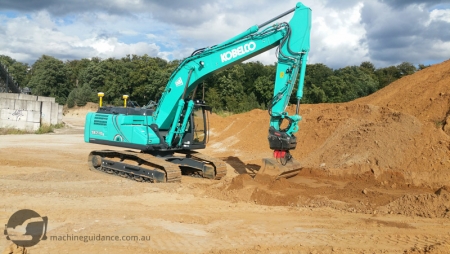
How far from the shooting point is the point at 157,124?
1020 centimetres

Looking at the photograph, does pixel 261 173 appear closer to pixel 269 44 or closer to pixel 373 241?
pixel 269 44

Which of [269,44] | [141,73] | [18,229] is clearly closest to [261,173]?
[269,44]

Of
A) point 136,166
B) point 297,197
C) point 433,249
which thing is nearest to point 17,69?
point 136,166

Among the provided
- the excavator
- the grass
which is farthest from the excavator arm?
the grass

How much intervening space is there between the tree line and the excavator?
23.5m

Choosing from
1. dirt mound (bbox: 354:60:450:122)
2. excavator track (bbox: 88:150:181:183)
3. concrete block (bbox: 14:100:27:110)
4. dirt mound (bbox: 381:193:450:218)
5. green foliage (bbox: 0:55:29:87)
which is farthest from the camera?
green foliage (bbox: 0:55:29:87)

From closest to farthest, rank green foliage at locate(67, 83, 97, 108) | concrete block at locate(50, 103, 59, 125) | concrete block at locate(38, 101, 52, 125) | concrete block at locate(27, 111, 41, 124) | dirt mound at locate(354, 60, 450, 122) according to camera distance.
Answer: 1. dirt mound at locate(354, 60, 450, 122)
2. concrete block at locate(27, 111, 41, 124)
3. concrete block at locate(38, 101, 52, 125)
4. concrete block at locate(50, 103, 59, 125)
5. green foliage at locate(67, 83, 97, 108)

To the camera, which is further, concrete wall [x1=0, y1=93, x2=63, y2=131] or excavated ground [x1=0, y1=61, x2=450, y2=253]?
concrete wall [x1=0, y1=93, x2=63, y2=131]

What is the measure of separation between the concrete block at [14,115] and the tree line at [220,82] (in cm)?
1412

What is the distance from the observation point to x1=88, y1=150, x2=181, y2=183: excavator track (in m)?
9.40

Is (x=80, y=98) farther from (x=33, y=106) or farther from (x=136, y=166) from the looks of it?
(x=136, y=166)

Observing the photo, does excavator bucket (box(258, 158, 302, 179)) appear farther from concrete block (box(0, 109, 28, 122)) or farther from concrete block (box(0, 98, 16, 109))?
concrete block (box(0, 98, 16, 109))

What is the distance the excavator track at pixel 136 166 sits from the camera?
30.8 feet

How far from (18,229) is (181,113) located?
198 inches
